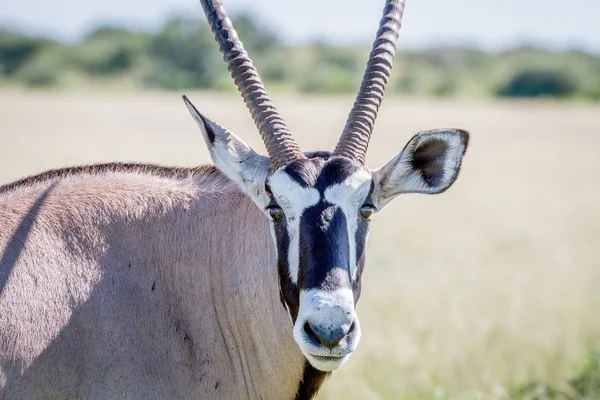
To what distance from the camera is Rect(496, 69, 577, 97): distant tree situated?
76812mm

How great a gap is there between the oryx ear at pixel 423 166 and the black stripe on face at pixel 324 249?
555 mm

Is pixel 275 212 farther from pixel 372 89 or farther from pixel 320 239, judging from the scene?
pixel 372 89

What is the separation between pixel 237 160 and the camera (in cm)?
556

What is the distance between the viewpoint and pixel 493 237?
17.9 metres

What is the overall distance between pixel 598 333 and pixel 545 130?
27455mm

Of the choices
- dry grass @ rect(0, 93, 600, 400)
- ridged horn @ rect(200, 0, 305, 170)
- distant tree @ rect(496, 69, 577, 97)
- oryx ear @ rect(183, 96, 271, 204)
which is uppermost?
distant tree @ rect(496, 69, 577, 97)

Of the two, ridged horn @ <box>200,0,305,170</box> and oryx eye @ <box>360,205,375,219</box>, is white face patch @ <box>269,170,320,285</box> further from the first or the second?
oryx eye @ <box>360,205,375,219</box>

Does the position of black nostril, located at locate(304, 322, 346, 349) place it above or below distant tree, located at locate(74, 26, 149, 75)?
below

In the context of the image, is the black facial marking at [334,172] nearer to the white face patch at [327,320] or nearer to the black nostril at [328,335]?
the white face patch at [327,320]

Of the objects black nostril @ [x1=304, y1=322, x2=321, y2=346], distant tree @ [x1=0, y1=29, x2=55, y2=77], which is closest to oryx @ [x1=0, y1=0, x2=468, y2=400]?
black nostril @ [x1=304, y1=322, x2=321, y2=346]

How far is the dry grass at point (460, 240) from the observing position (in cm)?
989

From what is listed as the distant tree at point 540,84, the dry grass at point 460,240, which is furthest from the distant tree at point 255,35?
the dry grass at point 460,240

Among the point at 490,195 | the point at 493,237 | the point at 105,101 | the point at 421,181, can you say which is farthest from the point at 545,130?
the point at 421,181

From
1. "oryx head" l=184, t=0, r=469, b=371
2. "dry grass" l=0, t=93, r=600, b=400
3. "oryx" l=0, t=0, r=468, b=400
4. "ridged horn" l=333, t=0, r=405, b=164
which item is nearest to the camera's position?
"oryx head" l=184, t=0, r=469, b=371
